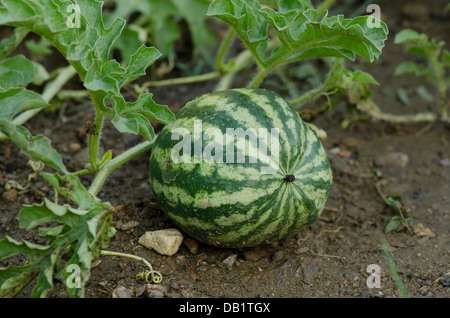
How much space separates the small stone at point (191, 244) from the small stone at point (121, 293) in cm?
47

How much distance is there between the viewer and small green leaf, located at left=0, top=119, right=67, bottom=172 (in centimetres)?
217

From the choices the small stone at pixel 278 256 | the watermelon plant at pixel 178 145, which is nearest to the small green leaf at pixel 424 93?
the watermelon plant at pixel 178 145

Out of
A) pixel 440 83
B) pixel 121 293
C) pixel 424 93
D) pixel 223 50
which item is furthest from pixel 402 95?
pixel 121 293

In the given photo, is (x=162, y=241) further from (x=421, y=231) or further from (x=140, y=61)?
(x=421, y=231)

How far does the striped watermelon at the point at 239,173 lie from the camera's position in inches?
93.8

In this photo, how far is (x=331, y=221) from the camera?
3080 mm

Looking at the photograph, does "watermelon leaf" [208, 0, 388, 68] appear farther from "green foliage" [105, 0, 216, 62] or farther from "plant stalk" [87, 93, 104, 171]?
Result: "green foliage" [105, 0, 216, 62]

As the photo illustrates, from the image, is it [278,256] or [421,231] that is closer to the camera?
[278,256]

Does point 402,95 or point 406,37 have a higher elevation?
point 406,37

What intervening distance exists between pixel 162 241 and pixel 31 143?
0.78 m

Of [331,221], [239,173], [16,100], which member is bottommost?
[331,221]

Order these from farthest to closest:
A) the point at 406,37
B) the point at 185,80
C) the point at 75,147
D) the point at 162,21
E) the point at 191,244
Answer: the point at 162,21 < the point at 185,80 < the point at 75,147 < the point at 406,37 < the point at 191,244

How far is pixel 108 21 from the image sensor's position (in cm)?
393

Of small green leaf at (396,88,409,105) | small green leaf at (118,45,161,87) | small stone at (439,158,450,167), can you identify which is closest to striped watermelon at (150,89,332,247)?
small green leaf at (118,45,161,87)
